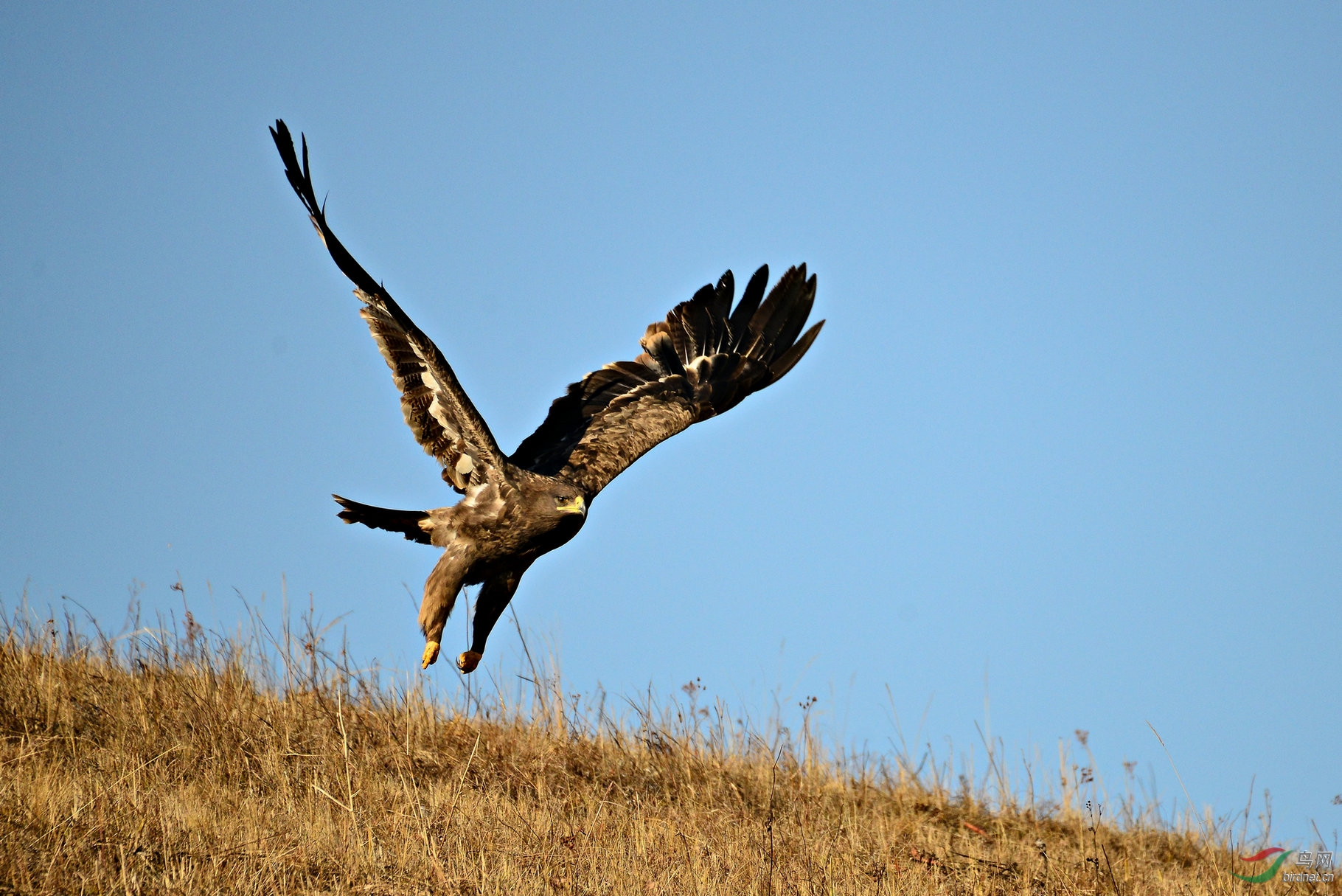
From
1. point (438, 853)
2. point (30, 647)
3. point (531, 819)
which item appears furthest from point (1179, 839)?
point (30, 647)

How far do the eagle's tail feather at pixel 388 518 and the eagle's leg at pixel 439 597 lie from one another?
0.34 meters

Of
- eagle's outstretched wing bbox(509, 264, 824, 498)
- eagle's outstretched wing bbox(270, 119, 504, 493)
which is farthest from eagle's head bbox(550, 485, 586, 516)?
eagle's outstretched wing bbox(509, 264, 824, 498)

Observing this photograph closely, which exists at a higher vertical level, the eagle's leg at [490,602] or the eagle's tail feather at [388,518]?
the eagle's tail feather at [388,518]

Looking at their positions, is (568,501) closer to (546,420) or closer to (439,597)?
(439,597)

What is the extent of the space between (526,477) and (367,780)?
201 centimetres

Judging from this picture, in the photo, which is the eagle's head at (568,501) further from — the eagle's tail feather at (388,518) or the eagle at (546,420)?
the eagle's tail feather at (388,518)

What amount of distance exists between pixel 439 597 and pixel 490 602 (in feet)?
1.85

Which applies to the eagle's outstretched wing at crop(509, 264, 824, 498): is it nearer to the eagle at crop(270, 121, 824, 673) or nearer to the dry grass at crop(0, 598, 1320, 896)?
the eagle at crop(270, 121, 824, 673)

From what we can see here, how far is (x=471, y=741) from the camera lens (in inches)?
286

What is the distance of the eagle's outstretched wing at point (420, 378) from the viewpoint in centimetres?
614

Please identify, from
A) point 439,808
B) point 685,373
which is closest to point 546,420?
point 685,373

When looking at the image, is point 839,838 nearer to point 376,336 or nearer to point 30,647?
point 376,336

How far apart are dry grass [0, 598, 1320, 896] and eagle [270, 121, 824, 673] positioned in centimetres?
79

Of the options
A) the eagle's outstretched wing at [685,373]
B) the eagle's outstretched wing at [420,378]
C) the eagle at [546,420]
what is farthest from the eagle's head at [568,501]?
the eagle's outstretched wing at [685,373]
